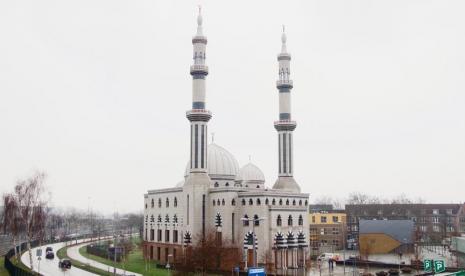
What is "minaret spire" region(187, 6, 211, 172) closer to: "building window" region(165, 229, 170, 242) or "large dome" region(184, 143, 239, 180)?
"large dome" region(184, 143, 239, 180)

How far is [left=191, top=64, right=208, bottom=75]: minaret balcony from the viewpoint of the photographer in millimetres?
76188

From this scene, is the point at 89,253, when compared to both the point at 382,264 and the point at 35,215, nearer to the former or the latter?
the point at 35,215

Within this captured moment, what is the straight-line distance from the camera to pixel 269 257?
6800 cm

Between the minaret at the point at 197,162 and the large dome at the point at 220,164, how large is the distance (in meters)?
6.93

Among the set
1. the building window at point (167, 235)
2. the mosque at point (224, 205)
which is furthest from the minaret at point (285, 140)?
the building window at point (167, 235)

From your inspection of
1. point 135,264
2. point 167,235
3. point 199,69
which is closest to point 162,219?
point 167,235

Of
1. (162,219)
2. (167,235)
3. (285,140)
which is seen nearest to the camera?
(167,235)

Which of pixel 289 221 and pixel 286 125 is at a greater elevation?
pixel 286 125

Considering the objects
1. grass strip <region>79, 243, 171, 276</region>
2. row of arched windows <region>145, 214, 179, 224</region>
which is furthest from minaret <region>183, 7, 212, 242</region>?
grass strip <region>79, 243, 171, 276</region>

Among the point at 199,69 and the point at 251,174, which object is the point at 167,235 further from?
the point at 199,69

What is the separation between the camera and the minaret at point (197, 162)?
7362cm

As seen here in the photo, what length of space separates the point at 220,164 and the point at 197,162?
947 centimetres

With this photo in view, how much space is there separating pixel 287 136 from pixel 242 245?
19720mm

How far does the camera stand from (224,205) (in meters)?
72.4
